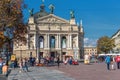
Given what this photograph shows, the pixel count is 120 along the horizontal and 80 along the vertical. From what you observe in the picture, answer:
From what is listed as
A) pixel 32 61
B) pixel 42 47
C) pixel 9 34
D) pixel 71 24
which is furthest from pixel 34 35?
pixel 9 34

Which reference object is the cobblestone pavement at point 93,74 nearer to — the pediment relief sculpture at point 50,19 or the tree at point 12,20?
the tree at point 12,20

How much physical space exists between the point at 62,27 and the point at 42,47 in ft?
38.0

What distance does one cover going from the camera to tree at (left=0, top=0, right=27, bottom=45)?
5231 centimetres

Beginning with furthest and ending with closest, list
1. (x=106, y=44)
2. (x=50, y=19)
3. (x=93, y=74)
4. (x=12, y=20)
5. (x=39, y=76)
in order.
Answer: (x=106, y=44)
(x=50, y=19)
(x=12, y=20)
(x=93, y=74)
(x=39, y=76)

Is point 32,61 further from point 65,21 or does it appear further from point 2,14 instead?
point 65,21

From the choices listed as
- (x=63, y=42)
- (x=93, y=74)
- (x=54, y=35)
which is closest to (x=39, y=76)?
(x=93, y=74)

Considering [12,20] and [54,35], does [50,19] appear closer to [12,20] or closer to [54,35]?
[54,35]

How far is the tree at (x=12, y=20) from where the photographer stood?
52.3 m

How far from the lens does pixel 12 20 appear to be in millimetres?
54156

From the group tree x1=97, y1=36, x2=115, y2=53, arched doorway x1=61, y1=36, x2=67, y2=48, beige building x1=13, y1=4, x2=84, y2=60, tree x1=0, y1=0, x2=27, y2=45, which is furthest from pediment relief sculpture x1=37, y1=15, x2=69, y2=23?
tree x1=0, y1=0, x2=27, y2=45

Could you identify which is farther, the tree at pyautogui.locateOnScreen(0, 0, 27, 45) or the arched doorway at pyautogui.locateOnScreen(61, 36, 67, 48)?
the arched doorway at pyautogui.locateOnScreen(61, 36, 67, 48)

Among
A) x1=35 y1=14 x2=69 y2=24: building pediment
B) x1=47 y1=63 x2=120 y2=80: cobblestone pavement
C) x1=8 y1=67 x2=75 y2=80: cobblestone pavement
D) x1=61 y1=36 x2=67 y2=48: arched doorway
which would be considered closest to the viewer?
x1=8 y1=67 x2=75 y2=80: cobblestone pavement

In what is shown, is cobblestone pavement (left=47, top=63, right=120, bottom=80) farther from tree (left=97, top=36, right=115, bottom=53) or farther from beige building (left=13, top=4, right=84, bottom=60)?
tree (left=97, top=36, right=115, bottom=53)

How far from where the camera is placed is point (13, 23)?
181ft
